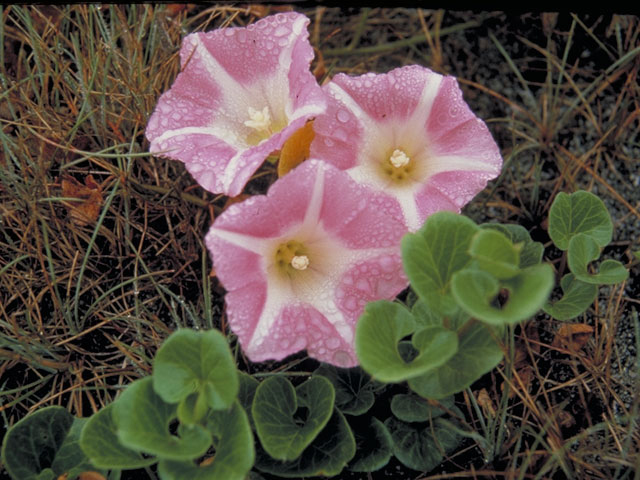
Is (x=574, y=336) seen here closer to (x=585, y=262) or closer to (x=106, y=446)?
(x=585, y=262)

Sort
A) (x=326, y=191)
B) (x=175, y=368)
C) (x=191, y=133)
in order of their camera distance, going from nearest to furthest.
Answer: (x=175, y=368) < (x=326, y=191) < (x=191, y=133)

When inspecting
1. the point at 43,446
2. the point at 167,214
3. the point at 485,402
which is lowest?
the point at 485,402

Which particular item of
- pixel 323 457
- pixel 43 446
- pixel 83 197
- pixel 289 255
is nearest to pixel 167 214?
pixel 83 197

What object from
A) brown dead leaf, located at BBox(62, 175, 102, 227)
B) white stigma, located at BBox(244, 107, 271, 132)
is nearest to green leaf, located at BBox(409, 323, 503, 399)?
white stigma, located at BBox(244, 107, 271, 132)

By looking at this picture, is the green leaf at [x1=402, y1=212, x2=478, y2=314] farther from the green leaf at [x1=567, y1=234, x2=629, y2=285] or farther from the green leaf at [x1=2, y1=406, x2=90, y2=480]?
the green leaf at [x1=2, y1=406, x2=90, y2=480]

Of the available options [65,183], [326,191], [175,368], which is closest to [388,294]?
[326,191]

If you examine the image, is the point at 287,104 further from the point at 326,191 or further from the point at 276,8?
the point at 276,8
